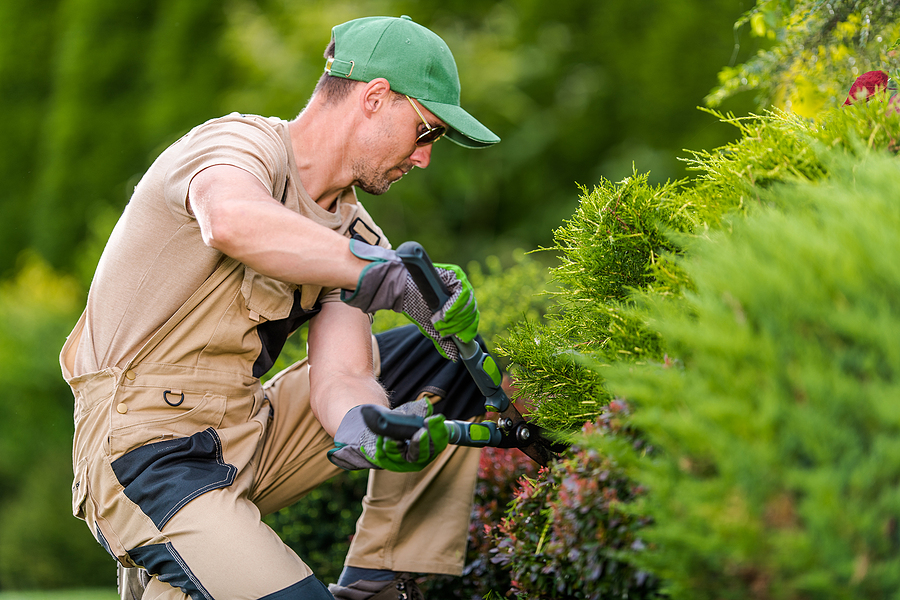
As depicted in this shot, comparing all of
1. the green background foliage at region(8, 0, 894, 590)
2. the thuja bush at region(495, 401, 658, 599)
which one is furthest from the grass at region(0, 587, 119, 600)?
the thuja bush at region(495, 401, 658, 599)

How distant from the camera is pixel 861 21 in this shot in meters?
2.95

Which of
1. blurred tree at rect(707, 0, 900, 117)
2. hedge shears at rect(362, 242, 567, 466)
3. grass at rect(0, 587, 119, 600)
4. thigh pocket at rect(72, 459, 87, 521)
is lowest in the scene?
grass at rect(0, 587, 119, 600)

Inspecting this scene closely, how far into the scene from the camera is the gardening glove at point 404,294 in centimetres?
191

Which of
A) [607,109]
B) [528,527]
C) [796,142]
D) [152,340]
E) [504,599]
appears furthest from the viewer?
[607,109]

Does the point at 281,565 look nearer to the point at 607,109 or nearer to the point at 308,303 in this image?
the point at 308,303

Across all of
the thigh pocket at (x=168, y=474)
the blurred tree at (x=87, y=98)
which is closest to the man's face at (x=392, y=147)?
the thigh pocket at (x=168, y=474)

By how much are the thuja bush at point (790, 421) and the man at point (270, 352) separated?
784mm

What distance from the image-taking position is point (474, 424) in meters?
2.12

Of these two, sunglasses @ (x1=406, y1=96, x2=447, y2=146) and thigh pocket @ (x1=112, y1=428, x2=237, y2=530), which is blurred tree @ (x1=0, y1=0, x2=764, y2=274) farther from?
thigh pocket @ (x1=112, y1=428, x2=237, y2=530)

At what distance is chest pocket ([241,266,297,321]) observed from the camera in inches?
91.3

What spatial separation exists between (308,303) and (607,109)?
750 centimetres

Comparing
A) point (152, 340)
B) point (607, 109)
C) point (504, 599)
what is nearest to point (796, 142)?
point (504, 599)

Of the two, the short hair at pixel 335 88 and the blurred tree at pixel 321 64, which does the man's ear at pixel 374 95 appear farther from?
the blurred tree at pixel 321 64

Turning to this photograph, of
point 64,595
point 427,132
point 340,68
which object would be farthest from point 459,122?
point 64,595
